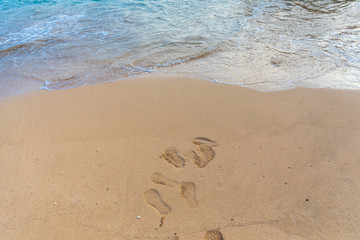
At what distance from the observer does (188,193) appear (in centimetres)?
242

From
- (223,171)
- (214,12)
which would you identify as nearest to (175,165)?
(223,171)

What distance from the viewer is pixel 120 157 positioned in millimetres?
2838

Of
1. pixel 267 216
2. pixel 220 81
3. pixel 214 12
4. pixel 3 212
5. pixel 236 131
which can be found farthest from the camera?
pixel 214 12

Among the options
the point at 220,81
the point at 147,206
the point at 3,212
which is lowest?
the point at 3,212

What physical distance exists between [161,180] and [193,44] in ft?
14.0

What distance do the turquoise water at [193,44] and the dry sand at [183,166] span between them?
0.78 metres

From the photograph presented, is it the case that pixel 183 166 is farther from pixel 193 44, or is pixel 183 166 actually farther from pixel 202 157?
pixel 193 44

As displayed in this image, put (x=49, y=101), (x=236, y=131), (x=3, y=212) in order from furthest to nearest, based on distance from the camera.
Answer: (x=49, y=101)
(x=236, y=131)
(x=3, y=212)

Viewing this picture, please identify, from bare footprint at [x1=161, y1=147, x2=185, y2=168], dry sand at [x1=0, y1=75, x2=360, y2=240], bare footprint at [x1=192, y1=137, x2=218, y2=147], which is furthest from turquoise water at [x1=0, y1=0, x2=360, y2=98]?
bare footprint at [x1=161, y1=147, x2=185, y2=168]

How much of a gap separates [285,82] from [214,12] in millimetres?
4972

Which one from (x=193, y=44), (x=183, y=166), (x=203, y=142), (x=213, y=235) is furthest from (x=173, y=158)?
(x=193, y=44)

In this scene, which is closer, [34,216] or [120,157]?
[34,216]

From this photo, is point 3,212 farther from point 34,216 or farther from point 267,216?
point 267,216

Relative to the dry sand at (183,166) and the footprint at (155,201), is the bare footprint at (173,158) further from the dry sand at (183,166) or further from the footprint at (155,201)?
the footprint at (155,201)
